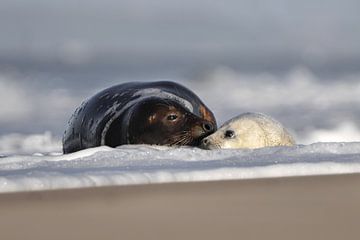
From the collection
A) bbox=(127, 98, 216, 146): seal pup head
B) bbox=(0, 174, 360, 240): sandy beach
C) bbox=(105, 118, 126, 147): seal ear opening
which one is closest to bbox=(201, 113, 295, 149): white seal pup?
bbox=(127, 98, 216, 146): seal pup head

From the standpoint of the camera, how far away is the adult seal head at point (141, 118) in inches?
265

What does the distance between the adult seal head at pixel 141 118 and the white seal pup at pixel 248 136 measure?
0.96 ft

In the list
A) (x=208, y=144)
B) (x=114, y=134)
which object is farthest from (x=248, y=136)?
(x=114, y=134)

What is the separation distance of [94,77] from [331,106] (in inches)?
189

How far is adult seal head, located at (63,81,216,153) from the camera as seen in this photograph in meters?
6.73

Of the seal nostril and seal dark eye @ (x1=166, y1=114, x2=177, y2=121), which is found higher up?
seal dark eye @ (x1=166, y1=114, x2=177, y2=121)

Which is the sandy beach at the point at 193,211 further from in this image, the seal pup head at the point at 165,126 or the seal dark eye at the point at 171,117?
the seal dark eye at the point at 171,117

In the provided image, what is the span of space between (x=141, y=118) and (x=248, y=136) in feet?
2.74

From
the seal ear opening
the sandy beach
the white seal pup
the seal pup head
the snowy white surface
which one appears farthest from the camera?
the seal ear opening

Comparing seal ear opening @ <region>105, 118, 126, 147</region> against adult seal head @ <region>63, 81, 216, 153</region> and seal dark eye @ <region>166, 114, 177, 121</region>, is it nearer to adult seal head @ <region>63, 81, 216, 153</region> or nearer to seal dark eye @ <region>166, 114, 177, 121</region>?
adult seal head @ <region>63, 81, 216, 153</region>

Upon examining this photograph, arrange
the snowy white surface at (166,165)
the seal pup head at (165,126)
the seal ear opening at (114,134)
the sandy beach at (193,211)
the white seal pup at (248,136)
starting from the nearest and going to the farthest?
1. the sandy beach at (193,211)
2. the snowy white surface at (166,165)
3. the white seal pup at (248,136)
4. the seal pup head at (165,126)
5. the seal ear opening at (114,134)

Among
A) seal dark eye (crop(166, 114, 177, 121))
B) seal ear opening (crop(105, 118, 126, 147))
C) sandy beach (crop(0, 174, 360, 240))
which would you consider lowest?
seal ear opening (crop(105, 118, 126, 147))

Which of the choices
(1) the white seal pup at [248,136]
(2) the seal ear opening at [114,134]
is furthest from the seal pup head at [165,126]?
(1) the white seal pup at [248,136]

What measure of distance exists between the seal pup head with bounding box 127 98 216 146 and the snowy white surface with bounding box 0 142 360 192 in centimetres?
105
